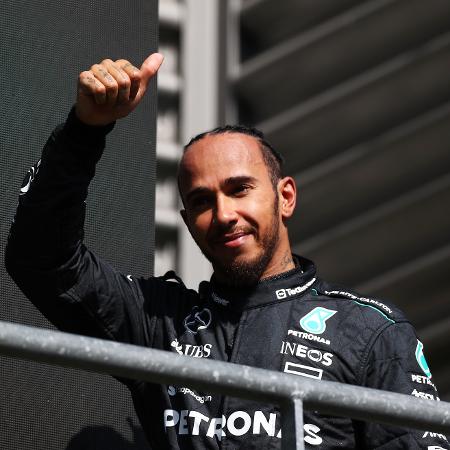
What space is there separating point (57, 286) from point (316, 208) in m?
4.06

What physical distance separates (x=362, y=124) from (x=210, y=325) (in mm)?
3903

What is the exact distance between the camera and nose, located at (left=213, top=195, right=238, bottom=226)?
288cm

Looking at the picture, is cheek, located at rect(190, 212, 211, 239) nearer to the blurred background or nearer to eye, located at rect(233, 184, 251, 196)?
eye, located at rect(233, 184, 251, 196)

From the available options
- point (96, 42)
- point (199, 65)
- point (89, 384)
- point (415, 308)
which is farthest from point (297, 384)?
point (415, 308)

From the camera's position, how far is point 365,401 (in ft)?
6.63

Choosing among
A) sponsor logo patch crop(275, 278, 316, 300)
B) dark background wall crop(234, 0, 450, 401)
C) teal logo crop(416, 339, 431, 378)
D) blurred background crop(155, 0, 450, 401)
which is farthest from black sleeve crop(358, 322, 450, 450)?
dark background wall crop(234, 0, 450, 401)

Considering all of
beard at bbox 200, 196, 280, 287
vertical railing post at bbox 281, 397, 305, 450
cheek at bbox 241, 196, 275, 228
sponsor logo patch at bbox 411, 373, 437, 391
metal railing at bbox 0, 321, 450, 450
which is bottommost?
vertical railing post at bbox 281, 397, 305, 450

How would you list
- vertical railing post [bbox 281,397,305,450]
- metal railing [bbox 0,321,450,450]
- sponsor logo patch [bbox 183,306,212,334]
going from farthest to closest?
1. sponsor logo patch [bbox 183,306,212,334]
2. vertical railing post [bbox 281,397,305,450]
3. metal railing [bbox 0,321,450,450]

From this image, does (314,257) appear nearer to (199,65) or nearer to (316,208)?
(316,208)

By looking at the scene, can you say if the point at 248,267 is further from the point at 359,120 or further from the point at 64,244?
the point at 359,120

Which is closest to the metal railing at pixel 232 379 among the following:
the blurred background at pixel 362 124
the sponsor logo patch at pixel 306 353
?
the sponsor logo patch at pixel 306 353

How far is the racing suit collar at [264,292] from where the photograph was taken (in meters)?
Result: 2.88

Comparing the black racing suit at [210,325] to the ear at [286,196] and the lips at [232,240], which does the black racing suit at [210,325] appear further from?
the ear at [286,196]

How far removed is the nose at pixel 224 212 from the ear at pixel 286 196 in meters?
0.22
